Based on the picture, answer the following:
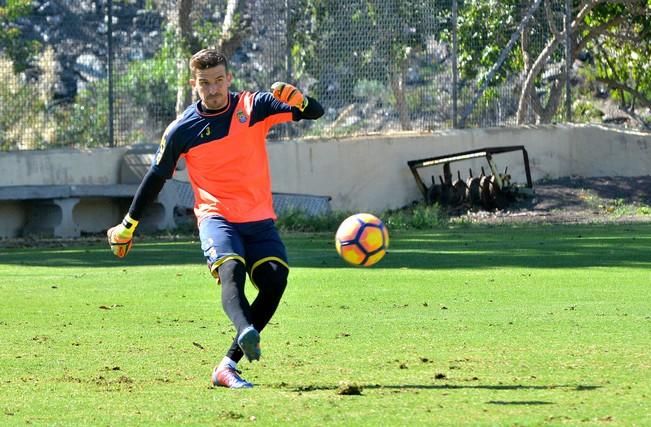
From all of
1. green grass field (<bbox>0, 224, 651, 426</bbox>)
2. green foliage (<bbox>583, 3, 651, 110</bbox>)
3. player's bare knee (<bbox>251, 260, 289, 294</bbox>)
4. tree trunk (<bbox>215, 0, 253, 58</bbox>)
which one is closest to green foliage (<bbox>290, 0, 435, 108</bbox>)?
tree trunk (<bbox>215, 0, 253, 58</bbox>)

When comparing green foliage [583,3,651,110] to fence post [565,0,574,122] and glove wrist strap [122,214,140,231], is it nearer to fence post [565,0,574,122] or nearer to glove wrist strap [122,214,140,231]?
fence post [565,0,574,122]

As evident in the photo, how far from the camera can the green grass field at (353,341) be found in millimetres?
6922

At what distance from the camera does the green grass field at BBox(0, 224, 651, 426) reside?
6.92 metres

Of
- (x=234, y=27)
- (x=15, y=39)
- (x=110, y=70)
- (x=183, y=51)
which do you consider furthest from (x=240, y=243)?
(x=234, y=27)

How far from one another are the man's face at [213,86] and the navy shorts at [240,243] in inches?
27.6

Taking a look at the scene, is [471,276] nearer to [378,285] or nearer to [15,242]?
[378,285]

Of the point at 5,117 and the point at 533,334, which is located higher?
the point at 5,117

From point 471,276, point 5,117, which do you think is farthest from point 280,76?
point 471,276

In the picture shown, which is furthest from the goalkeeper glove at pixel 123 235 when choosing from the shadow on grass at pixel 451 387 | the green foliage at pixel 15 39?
the green foliage at pixel 15 39

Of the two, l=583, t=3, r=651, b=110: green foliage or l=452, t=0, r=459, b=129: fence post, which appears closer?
l=452, t=0, r=459, b=129: fence post

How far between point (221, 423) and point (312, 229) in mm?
14757

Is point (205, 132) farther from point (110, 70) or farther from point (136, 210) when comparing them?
point (110, 70)

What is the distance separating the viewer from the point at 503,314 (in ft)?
36.4

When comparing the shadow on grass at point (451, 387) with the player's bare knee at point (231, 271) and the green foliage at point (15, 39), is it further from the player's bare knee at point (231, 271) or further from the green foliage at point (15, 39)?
the green foliage at point (15, 39)
